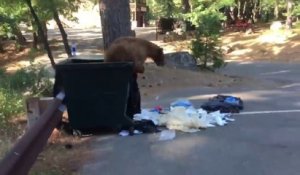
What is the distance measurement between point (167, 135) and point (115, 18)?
7.29 meters

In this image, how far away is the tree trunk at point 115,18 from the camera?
13.7 meters

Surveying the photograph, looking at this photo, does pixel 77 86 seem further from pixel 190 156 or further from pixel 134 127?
pixel 190 156

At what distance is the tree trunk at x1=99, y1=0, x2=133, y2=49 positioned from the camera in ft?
45.0

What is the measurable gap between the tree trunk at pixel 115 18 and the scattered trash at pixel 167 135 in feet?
22.8

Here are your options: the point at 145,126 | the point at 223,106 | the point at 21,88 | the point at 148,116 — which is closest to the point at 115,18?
the point at 21,88

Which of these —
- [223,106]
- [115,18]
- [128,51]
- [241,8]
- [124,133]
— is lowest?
[241,8]

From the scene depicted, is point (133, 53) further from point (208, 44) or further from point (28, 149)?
point (208, 44)

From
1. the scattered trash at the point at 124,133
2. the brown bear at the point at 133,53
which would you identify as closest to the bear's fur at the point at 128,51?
the brown bear at the point at 133,53

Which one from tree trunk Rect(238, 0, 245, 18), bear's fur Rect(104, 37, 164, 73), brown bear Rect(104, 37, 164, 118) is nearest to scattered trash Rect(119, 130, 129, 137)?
brown bear Rect(104, 37, 164, 118)

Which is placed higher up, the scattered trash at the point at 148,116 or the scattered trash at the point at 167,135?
the scattered trash at the point at 167,135

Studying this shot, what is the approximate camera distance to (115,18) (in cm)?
1381

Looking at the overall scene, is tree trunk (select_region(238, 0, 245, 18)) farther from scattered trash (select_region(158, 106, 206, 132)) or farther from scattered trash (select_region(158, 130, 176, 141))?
scattered trash (select_region(158, 130, 176, 141))

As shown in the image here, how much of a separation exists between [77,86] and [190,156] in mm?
1889

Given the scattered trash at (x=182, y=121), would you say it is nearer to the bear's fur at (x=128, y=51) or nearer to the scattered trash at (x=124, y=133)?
the scattered trash at (x=124, y=133)
